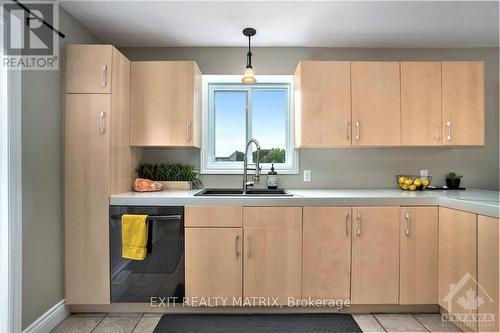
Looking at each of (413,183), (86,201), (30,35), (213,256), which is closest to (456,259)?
(413,183)

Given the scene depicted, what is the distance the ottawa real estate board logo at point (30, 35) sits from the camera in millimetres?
1606

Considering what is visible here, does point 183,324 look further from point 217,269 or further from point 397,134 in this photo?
point 397,134

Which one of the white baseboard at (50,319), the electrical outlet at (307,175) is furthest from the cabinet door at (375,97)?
the white baseboard at (50,319)

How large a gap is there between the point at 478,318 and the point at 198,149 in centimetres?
249

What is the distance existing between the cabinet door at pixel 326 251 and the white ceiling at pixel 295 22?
1.55 meters

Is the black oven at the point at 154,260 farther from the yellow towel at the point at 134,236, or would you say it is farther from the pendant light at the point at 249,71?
the pendant light at the point at 249,71

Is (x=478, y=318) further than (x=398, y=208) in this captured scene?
No

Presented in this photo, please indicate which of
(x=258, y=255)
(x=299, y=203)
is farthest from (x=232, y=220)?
(x=299, y=203)

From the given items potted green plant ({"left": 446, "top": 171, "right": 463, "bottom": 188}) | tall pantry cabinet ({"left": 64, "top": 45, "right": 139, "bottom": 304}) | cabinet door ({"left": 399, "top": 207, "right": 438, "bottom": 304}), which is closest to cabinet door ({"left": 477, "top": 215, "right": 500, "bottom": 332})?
cabinet door ({"left": 399, "top": 207, "right": 438, "bottom": 304})

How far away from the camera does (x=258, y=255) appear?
79.6 inches

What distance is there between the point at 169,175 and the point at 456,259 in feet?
7.91

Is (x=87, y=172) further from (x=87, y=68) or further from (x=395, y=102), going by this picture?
(x=395, y=102)

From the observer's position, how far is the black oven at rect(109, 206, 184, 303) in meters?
2.01

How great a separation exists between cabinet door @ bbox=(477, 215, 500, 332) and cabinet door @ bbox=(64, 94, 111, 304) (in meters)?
2.54
